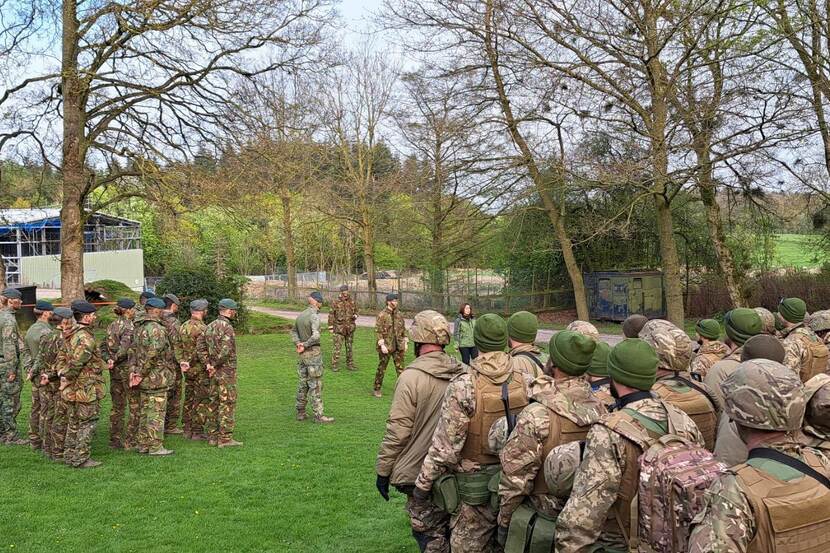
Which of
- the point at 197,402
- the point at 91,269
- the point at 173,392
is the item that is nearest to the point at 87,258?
the point at 91,269

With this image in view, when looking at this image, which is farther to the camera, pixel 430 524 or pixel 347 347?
pixel 347 347

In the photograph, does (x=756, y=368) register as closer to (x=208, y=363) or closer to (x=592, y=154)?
(x=208, y=363)

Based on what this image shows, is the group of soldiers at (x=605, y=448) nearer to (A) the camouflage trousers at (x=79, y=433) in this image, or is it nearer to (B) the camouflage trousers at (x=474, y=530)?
(B) the camouflage trousers at (x=474, y=530)

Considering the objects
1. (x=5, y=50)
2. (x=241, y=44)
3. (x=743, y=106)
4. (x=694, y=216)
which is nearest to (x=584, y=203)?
(x=694, y=216)

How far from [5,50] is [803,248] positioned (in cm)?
2676

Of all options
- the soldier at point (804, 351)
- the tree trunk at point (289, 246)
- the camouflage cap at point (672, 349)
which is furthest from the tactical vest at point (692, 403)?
the tree trunk at point (289, 246)

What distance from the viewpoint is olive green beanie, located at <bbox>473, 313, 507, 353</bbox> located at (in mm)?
4832

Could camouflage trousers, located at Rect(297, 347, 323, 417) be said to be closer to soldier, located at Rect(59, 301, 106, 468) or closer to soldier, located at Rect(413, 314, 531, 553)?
soldier, located at Rect(59, 301, 106, 468)

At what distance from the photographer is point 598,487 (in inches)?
136

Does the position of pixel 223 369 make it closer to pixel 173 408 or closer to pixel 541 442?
pixel 173 408

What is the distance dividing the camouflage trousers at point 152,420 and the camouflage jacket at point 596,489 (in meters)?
6.79

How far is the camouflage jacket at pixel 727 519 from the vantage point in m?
2.69

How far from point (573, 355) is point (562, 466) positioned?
77 centimetres

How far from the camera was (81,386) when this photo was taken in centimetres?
820
